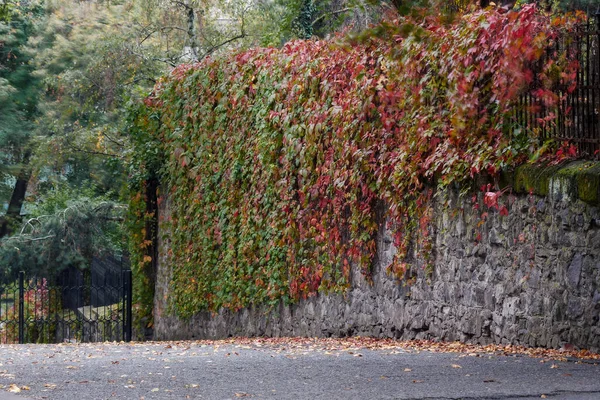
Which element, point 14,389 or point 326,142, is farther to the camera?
point 326,142

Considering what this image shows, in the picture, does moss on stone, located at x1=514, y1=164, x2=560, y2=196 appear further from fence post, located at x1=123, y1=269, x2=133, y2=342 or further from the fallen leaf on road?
fence post, located at x1=123, y1=269, x2=133, y2=342

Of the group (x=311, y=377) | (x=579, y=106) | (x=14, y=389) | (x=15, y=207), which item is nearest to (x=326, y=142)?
(x=579, y=106)

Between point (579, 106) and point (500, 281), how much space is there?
176cm

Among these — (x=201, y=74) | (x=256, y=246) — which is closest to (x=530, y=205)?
(x=256, y=246)

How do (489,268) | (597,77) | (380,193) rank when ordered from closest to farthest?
(597,77) → (489,268) → (380,193)

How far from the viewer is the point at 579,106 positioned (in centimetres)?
734

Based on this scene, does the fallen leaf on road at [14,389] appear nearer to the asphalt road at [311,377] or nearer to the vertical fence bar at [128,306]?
the asphalt road at [311,377]

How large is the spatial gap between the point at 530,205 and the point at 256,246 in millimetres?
5536

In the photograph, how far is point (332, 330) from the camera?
11.1m

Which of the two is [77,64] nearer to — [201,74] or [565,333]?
[201,74]

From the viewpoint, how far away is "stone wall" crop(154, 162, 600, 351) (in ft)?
23.6

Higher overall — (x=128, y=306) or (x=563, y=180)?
(x=563, y=180)

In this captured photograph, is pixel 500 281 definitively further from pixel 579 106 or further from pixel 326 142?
pixel 326 142

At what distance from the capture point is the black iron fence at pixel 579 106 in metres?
7.22
